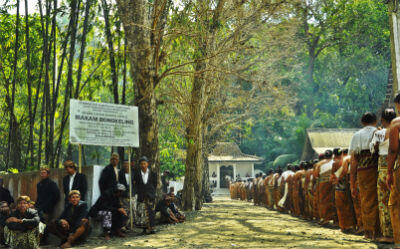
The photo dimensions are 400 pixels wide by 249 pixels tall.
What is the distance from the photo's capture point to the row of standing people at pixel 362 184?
6.06 m

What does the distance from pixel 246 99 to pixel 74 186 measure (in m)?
14.0

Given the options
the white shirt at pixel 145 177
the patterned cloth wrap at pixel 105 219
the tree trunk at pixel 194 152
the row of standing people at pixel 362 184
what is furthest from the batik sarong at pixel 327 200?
the tree trunk at pixel 194 152

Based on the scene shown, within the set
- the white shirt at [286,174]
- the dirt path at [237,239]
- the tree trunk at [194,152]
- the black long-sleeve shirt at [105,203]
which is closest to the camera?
the dirt path at [237,239]

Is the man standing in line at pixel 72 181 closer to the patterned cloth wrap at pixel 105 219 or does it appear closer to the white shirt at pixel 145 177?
the patterned cloth wrap at pixel 105 219

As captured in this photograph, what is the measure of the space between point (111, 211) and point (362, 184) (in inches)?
184

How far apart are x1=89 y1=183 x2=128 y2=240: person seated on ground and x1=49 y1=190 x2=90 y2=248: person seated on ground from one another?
50cm

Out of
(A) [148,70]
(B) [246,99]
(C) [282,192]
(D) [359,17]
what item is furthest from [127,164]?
(D) [359,17]

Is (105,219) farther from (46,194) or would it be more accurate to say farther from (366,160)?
(366,160)

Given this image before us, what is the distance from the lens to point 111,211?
922cm

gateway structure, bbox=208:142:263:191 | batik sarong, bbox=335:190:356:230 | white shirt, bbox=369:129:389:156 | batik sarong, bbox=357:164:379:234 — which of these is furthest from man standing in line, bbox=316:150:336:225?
gateway structure, bbox=208:142:263:191

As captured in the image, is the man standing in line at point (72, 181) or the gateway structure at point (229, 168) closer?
the man standing in line at point (72, 181)

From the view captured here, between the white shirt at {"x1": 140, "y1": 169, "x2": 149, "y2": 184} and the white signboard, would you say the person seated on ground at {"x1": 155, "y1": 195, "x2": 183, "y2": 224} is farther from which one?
the white signboard

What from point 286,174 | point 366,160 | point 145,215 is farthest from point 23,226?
point 286,174

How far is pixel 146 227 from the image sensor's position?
31.7 feet
